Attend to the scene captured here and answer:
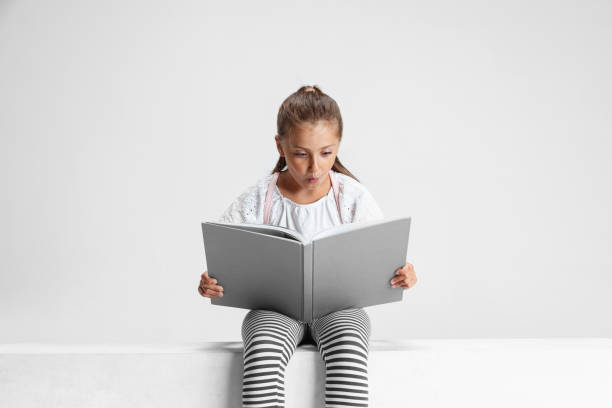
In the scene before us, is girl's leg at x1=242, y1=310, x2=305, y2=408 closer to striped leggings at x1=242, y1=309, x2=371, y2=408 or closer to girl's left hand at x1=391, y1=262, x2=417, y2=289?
striped leggings at x1=242, y1=309, x2=371, y2=408

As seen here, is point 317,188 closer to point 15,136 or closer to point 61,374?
point 61,374

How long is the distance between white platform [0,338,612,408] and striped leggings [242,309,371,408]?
0.07 meters

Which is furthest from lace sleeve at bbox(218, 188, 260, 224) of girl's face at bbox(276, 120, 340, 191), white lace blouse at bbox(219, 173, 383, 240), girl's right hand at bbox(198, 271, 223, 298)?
girl's right hand at bbox(198, 271, 223, 298)

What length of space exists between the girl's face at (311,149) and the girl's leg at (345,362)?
1.43ft

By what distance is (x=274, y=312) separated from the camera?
1.60 metres

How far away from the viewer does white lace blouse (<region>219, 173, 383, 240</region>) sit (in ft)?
5.97

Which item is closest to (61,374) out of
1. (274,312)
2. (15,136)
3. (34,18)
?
(274,312)

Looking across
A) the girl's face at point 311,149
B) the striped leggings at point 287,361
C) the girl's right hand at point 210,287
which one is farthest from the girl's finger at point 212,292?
the girl's face at point 311,149

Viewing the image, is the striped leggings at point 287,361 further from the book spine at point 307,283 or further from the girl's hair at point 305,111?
the girl's hair at point 305,111

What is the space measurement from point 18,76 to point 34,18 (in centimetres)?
32

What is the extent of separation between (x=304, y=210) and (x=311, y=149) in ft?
0.75

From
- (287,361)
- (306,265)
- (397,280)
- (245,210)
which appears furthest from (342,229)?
(245,210)

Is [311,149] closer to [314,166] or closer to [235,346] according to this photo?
[314,166]

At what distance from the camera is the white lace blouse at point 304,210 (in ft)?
5.97
